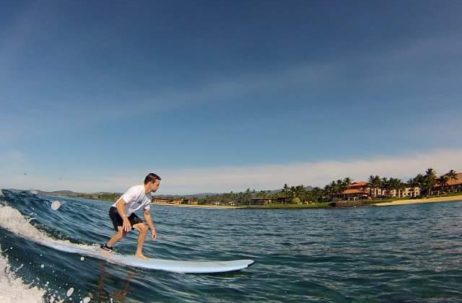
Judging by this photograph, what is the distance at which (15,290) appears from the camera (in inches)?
254

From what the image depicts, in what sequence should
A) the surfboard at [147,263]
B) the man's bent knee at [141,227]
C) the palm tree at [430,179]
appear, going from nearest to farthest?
the surfboard at [147,263] < the man's bent knee at [141,227] < the palm tree at [430,179]

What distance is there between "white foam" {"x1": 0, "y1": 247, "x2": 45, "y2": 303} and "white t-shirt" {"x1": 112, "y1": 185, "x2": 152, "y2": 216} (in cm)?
344

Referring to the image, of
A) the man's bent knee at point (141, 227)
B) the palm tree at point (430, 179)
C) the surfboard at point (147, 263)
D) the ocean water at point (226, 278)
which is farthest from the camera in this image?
the palm tree at point (430, 179)

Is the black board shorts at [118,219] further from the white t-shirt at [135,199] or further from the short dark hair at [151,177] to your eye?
the short dark hair at [151,177]

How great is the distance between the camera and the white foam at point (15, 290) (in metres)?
6.01

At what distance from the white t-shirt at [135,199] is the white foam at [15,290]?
3441mm

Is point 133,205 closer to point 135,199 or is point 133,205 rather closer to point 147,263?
point 135,199

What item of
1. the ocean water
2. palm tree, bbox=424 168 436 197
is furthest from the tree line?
the ocean water

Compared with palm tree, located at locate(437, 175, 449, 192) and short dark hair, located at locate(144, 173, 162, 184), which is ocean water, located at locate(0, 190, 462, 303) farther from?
palm tree, located at locate(437, 175, 449, 192)

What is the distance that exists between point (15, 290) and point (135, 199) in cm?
435

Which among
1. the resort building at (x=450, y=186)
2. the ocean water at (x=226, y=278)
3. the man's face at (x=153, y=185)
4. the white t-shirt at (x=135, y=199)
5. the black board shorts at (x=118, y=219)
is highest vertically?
the resort building at (x=450, y=186)

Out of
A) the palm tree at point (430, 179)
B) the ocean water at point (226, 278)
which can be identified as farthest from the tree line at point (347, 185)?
the ocean water at point (226, 278)

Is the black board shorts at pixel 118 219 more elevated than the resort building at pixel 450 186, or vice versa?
the resort building at pixel 450 186

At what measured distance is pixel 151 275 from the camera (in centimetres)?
977
